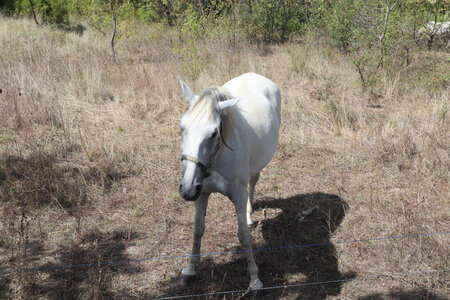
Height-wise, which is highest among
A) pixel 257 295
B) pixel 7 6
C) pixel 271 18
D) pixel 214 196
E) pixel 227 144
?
pixel 7 6

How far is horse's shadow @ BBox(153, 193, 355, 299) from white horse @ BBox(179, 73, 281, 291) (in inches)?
8.6

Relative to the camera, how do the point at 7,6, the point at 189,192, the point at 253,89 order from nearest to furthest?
the point at 189,192, the point at 253,89, the point at 7,6

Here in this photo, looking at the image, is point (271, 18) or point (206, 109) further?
point (271, 18)

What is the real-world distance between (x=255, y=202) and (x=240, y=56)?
544cm

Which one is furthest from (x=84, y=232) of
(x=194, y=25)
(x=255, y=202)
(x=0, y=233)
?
(x=194, y=25)

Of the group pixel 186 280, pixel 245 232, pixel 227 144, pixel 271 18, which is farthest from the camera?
pixel 271 18

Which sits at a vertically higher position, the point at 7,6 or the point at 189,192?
the point at 7,6

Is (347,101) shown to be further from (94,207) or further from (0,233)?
(0,233)

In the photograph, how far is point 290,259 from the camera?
3.67 meters

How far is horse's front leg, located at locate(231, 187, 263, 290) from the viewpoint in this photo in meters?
3.04

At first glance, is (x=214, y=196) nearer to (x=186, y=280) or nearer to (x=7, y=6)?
(x=186, y=280)

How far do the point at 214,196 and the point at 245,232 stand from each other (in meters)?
1.56

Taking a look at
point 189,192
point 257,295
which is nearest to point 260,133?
point 189,192

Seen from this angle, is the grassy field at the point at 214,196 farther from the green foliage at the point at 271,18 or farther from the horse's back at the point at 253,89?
the green foliage at the point at 271,18
